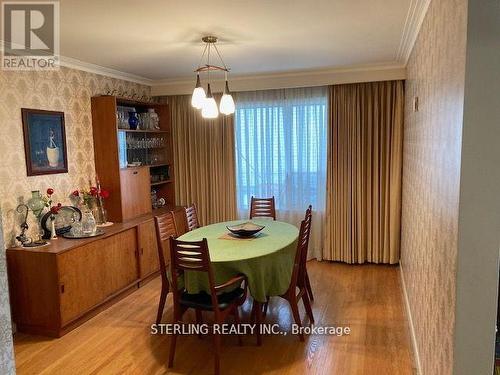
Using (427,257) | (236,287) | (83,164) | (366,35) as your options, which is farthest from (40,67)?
(427,257)

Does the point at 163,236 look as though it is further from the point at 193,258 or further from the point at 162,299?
the point at 193,258

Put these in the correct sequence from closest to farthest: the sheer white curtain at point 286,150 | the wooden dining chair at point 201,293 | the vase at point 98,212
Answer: the wooden dining chair at point 201,293
the vase at point 98,212
the sheer white curtain at point 286,150

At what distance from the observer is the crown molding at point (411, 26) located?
Answer: 250 centimetres

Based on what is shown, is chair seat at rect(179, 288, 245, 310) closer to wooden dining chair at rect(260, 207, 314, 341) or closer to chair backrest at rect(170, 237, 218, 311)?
chair backrest at rect(170, 237, 218, 311)

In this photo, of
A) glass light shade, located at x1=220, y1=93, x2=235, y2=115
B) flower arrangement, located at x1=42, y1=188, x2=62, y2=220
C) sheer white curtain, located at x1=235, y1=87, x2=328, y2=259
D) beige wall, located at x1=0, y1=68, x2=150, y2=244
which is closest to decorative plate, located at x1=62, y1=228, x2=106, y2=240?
flower arrangement, located at x1=42, y1=188, x2=62, y2=220

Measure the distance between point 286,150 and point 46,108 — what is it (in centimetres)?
283

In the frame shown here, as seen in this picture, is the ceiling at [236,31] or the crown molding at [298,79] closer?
the ceiling at [236,31]

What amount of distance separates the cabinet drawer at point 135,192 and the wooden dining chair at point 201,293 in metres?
1.78

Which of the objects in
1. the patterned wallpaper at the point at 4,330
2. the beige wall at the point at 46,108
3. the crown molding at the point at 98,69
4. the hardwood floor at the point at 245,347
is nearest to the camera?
the patterned wallpaper at the point at 4,330

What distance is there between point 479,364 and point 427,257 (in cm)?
90

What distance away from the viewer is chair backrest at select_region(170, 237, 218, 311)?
2.59 meters

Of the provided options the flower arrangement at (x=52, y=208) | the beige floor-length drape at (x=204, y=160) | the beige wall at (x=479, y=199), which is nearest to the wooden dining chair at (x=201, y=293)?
the flower arrangement at (x=52, y=208)

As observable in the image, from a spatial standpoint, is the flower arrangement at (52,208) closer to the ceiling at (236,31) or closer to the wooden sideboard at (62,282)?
the wooden sideboard at (62,282)

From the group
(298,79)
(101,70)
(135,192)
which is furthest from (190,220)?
(298,79)
